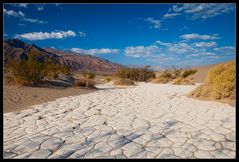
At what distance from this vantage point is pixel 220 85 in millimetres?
9867

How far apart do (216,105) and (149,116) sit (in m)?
2.73

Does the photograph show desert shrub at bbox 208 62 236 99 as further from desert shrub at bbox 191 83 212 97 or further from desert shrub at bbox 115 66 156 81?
desert shrub at bbox 115 66 156 81

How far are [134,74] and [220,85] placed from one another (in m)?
25.8

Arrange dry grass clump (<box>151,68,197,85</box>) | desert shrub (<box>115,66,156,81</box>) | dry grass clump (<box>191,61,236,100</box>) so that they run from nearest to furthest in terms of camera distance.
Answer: dry grass clump (<box>191,61,236,100</box>)
dry grass clump (<box>151,68,197,85</box>)
desert shrub (<box>115,66,156,81</box>)

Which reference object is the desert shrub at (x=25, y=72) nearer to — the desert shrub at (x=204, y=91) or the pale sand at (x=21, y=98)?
the pale sand at (x=21, y=98)

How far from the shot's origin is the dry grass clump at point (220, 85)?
31.7ft

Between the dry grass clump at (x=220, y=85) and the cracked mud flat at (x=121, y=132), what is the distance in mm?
1359

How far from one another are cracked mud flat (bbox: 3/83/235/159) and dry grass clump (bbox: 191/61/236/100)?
136cm

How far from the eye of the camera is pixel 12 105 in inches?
358

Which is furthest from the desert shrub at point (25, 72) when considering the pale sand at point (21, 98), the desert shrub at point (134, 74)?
the desert shrub at point (134, 74)

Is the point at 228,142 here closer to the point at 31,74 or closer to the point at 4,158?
the point at 4,158

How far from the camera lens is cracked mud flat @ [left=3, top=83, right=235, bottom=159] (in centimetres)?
441

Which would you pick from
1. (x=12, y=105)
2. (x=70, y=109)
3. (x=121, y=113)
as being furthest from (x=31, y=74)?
(x=121, y=113)

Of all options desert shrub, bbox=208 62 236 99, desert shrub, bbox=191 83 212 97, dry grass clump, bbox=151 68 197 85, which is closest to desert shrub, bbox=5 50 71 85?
desert shrub, bbox=191 83 212 97
